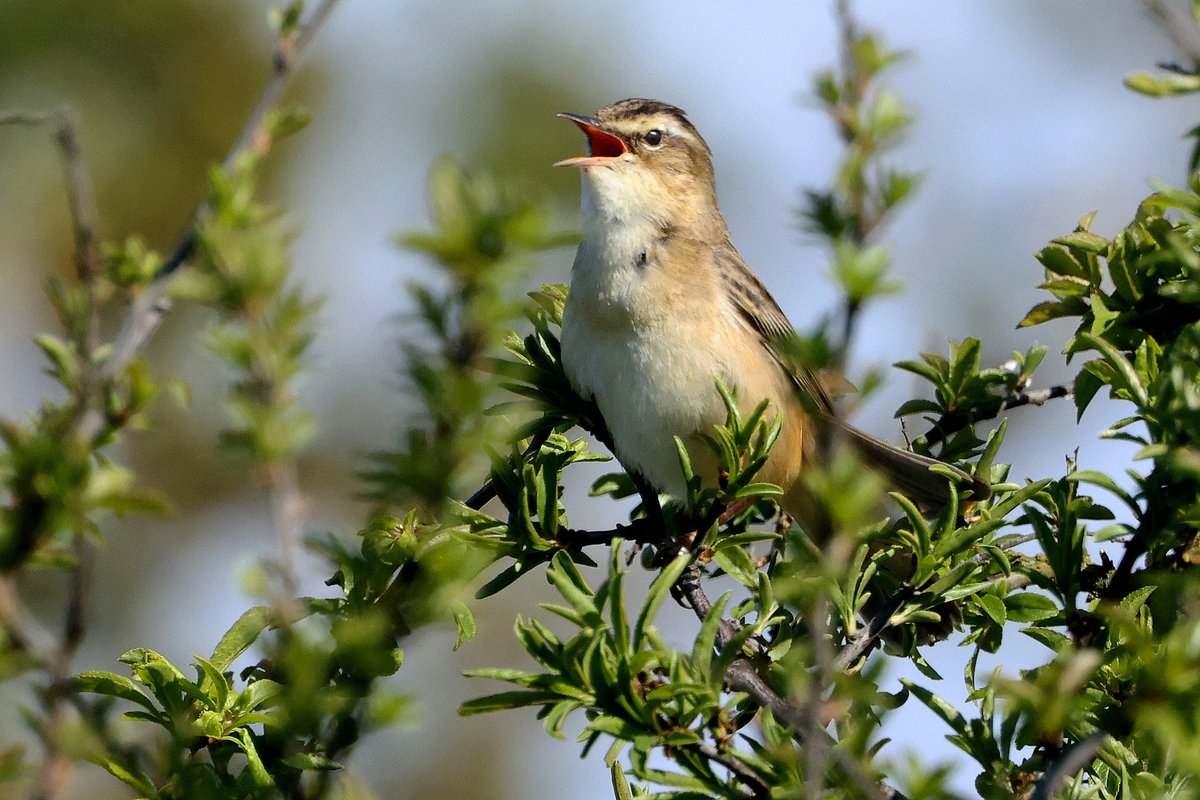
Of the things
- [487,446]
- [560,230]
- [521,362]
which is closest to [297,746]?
[487,446]

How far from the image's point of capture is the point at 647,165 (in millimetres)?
4547

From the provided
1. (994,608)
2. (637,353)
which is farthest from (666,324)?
(994,608)

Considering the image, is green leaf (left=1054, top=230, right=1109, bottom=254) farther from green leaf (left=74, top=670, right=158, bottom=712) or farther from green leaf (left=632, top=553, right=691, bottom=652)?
green leaf (left=74, top=670, right=158, bottom=712)

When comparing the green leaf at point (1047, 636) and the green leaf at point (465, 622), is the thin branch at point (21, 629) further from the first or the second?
the green leaf at point (1047, 636)

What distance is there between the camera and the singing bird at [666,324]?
3.64 meters

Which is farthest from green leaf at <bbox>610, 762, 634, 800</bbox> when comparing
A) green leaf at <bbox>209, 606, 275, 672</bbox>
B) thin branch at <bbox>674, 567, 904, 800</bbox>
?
green leaf at <bbox>209, 606, 275, 672</bbox>

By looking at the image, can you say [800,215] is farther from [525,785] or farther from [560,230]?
[525,785]

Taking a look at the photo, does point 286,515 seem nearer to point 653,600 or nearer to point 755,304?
point 653,600

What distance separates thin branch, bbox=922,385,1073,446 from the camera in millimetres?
2791

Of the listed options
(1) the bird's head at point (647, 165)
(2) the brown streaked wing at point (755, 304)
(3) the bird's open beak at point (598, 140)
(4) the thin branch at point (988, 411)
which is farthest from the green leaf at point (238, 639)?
(3) the bird's open beak at point (598, 140)

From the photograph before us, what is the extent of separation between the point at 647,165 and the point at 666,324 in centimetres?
81

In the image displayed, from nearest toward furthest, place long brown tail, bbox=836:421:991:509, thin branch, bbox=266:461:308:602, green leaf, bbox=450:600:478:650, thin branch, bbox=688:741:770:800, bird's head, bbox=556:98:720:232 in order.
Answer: thin branch, bbox=266:461:308:602
thin branch, bbox=688:741:770:800
green leaf, bbox=450:600:478:650
long brown tail, bbox=836:421:991:509
bird's head, bbox=556:98:720:232

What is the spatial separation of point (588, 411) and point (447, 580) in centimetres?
194

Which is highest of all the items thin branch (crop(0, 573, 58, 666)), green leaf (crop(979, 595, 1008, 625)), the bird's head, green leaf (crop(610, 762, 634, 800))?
thin branch (crop(0, 573, 58, 666))
